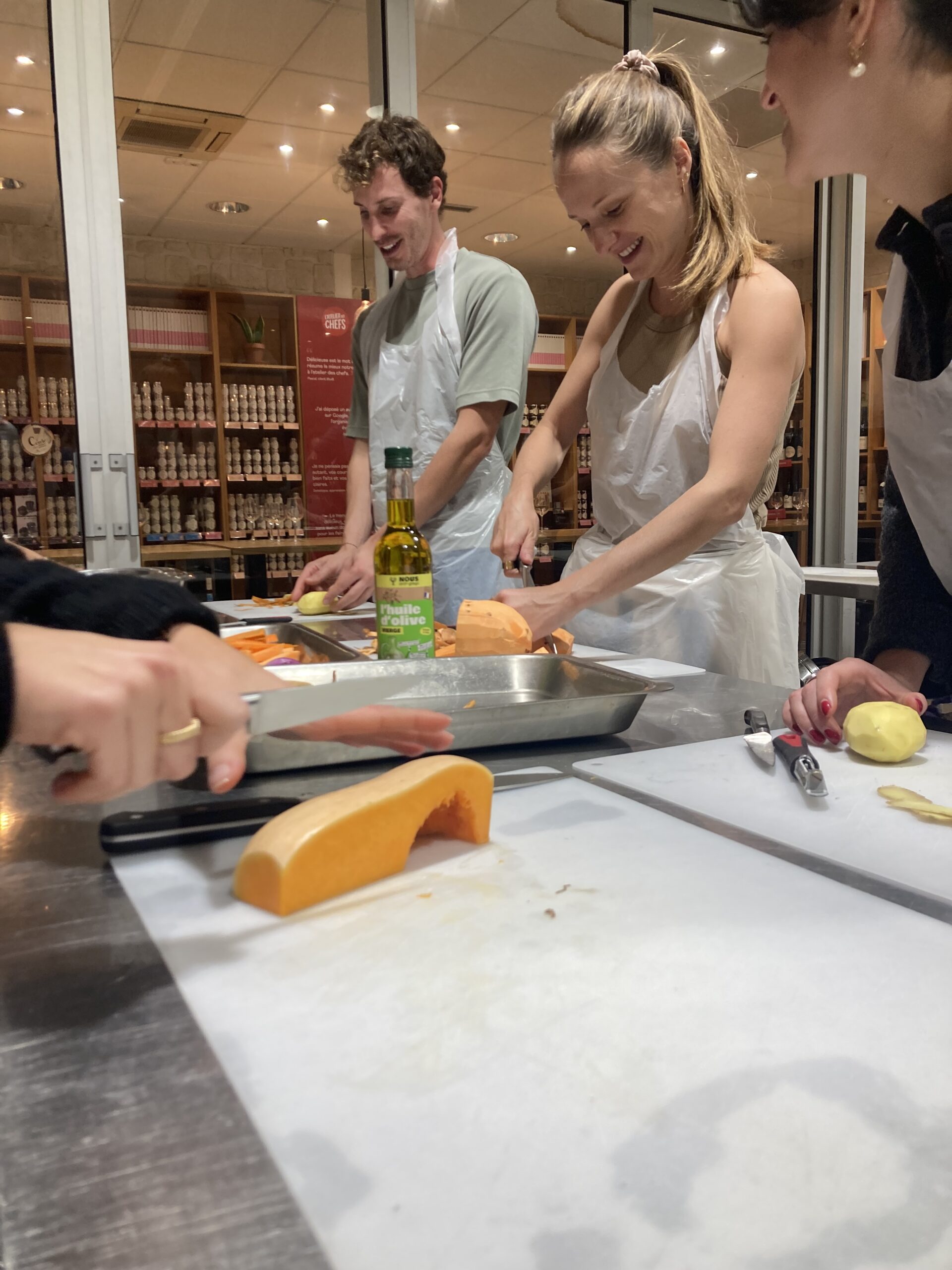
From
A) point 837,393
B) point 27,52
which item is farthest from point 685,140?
point 837,393

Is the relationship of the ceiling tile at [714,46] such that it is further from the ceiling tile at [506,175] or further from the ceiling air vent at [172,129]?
the ceiling air vent at [172,129]

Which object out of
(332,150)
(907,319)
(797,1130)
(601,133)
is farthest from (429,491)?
(332,150)

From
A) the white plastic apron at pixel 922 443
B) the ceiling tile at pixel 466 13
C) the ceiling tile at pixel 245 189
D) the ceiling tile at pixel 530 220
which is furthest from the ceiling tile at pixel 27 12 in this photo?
the white plastic apron at pixel 922 443

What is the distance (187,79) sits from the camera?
3438mm

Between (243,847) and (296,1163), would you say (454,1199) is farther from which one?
(243,847)

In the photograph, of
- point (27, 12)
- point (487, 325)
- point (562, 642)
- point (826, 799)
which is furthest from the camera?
point (27, 12)

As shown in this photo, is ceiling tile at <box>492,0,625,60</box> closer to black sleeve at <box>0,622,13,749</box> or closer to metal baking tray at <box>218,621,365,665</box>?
Answer: metal baking tray at <box>218,621,365,665</box>

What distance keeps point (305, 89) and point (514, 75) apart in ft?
2.92

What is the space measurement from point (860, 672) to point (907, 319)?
528 mm

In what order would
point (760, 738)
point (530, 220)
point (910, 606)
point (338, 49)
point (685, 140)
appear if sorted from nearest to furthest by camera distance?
point (760, 738), point (910, 606), point (685, 140), point (338, 49), point (530, 220)

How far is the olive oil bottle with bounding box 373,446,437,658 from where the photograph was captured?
127 cm

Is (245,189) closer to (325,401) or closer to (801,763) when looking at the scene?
(325,401)

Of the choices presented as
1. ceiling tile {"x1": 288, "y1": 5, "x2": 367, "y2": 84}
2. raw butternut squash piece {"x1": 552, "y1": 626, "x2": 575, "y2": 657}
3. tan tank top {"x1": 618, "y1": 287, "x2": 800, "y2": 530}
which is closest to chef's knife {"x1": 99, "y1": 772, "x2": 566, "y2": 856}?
raw butternut squash piece {"x1": 552, "y1": 626, "x2": 575, "y2": 657}

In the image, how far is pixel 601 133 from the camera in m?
1.64
